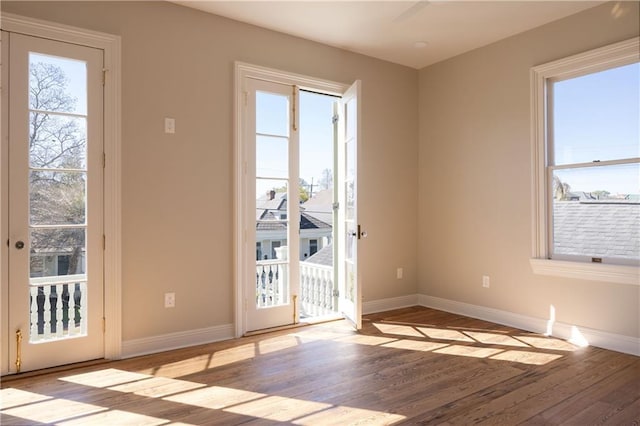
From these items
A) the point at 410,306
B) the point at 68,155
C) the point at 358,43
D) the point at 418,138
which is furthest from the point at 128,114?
the point at 410,306

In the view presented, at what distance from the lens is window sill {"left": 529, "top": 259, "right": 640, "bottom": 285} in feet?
10.6

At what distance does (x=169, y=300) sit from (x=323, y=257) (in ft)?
6.76

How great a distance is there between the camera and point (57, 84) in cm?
296

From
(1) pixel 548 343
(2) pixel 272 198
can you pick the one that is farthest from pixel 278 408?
(1) pixel 548 343

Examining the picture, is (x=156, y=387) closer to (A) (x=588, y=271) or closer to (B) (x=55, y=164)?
(B) (x=55, y=164)

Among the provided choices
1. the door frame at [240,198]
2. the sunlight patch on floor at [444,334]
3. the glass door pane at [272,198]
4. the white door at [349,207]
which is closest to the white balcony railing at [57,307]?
the door frame at [240,198]

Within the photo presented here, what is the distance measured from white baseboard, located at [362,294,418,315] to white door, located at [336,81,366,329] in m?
0.39

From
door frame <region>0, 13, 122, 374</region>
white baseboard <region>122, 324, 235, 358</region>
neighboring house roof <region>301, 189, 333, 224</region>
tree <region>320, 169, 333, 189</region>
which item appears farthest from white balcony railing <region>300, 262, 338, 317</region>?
door frame <region>0, 13, 122, 374</region>

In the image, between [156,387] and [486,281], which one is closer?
[156,387]

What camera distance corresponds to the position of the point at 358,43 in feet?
13.8

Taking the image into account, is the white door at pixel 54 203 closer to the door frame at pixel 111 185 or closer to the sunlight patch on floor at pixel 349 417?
the door frame at pixel 111 185

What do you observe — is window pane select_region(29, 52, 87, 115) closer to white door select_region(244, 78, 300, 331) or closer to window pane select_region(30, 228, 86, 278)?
window pane select_region(30, 228, 86, 278)

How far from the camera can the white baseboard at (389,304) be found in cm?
457

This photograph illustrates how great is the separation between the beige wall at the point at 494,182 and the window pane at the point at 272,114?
1.81 m
